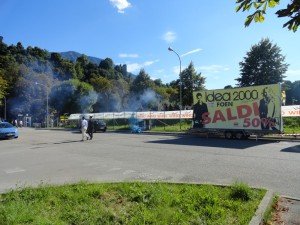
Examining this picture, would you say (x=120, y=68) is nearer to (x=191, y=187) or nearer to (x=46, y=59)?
(x=46, y=59)

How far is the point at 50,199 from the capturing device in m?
6.86

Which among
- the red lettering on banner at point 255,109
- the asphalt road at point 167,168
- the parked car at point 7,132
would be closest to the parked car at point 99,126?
the parked car at point 7,132

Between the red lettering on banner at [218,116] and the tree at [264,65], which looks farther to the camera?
the tree at [264,65]

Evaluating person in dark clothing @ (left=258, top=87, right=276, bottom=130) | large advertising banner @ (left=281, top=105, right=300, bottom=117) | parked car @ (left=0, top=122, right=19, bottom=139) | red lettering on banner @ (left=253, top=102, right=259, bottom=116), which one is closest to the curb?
person in dark clothing @ (left=258, top=87, right=276, bottom=130)

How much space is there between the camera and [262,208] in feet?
20.0

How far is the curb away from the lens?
18.0ft

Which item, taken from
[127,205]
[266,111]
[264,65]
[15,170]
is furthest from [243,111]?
[264,65]

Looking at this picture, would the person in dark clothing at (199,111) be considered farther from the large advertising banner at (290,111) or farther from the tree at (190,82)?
the tree at (190,82)

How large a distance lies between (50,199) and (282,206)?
4.39 metres

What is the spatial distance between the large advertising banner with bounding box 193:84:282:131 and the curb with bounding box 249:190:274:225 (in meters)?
14.4

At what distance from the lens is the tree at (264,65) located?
50625 millimetres

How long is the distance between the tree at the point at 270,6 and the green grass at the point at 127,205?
3.51m

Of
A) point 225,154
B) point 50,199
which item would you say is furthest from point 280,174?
point 50,199

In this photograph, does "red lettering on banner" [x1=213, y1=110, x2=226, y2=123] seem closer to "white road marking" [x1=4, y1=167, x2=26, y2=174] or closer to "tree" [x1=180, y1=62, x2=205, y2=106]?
"white road marking" [x1=4, y1=167, x2=26, y2=174]
